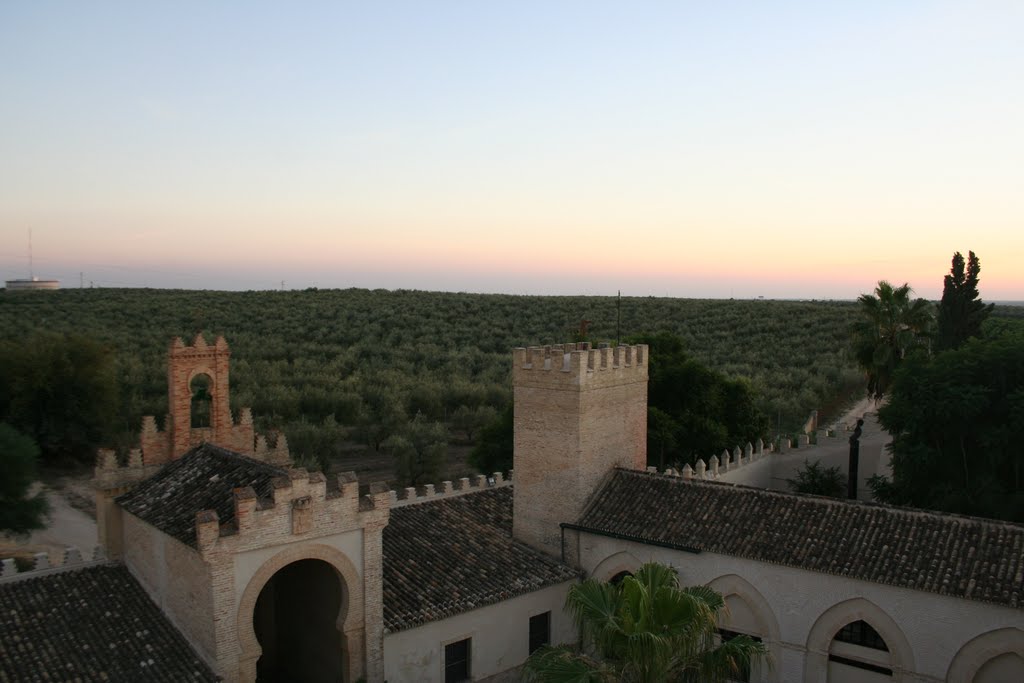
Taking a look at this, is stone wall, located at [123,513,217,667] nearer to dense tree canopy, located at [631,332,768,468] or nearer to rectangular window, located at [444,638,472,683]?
rectangular window, located at [444,638,472,683]

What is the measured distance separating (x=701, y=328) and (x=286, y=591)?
57.3 meters

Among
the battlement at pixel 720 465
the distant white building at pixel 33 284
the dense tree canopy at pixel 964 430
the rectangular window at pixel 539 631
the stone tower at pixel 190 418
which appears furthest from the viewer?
the distant white building at pixel 33 284

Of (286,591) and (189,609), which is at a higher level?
(189,609)

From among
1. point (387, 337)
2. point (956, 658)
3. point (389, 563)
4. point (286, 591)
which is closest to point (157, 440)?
point (286, 591)

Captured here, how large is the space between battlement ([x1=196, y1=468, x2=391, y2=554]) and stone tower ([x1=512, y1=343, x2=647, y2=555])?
200 inches

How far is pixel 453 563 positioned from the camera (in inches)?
659

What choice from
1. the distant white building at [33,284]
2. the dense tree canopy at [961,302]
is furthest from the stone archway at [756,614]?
the distant white building at [33,284]

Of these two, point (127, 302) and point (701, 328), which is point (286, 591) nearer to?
point (701, 328)

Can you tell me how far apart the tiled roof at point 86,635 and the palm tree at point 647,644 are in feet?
20.0

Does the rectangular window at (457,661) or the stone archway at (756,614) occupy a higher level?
the stone archway at (756,614)

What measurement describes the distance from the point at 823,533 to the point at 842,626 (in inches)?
65.9

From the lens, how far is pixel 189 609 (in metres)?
13.0

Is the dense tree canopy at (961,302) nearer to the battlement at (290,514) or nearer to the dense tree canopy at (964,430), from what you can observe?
the dense tree canopy at (964,430)

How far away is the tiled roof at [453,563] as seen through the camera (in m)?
15.3
